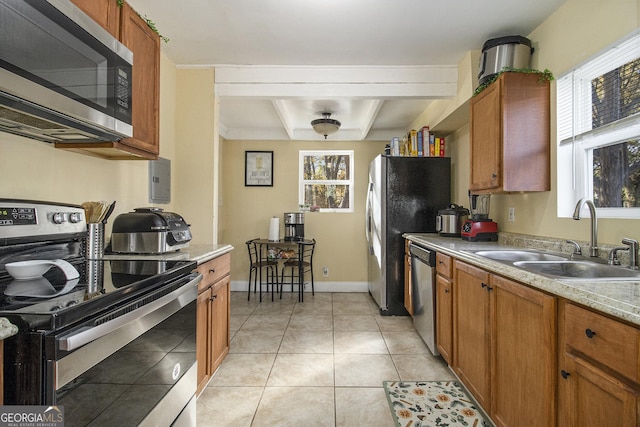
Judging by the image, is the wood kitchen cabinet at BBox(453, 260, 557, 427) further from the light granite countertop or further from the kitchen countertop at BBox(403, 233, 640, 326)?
the light granite countertop

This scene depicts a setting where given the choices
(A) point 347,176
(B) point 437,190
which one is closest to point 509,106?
(B) point 437,190

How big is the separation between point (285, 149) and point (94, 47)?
11.4 ft

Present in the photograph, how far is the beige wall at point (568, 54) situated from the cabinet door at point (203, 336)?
7.30 feet

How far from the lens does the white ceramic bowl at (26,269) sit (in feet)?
3.62

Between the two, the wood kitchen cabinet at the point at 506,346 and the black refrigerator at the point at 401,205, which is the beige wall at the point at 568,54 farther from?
the black refrigerator at the point at 401,205

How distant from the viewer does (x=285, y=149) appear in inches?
191

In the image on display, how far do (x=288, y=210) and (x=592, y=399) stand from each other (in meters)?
4.11

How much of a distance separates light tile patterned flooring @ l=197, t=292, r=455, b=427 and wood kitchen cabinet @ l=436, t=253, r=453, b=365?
0.59 ft

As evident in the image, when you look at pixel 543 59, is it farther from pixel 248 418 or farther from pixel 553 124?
pixel 248 418

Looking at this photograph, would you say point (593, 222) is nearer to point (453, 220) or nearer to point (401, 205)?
point (453, 220)

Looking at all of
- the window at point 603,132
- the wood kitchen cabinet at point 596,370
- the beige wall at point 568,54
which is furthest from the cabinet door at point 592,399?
the window at point 603,132

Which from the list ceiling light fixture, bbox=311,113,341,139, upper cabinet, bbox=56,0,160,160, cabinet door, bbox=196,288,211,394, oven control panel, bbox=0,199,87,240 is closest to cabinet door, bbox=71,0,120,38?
upper cabinet, bbox=56,0,160,160

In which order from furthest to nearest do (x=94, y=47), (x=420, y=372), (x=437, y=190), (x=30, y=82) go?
(x=437, y=190) < (x=420, y=372) < (x=94, y=47) < (x=30, y=82)

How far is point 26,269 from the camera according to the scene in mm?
1120
